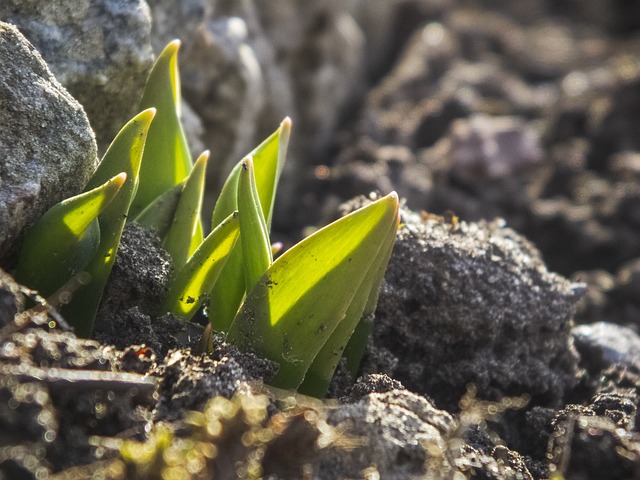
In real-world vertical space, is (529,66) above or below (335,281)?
above

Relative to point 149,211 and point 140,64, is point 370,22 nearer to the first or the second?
point 140,64

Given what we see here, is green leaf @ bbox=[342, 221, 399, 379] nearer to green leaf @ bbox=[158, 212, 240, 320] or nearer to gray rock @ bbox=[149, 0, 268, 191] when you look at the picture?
green leaf @ bbox=[158, 212, 240, 320]

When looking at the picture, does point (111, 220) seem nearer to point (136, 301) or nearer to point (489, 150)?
point (136, 301)

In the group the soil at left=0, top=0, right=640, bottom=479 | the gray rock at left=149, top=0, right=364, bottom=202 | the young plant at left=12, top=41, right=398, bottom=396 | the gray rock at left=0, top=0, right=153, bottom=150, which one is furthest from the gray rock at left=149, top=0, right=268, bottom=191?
the young plant at left=12, top=41, right=398, bottom=396

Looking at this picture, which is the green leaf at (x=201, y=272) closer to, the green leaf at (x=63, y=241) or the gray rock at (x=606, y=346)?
the green leaf at (x=63, y=241)

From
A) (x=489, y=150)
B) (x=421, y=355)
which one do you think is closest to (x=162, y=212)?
(x=421, y=355)

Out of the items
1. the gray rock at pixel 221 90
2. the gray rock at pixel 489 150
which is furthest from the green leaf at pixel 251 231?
the gray rock at pixel 489 150

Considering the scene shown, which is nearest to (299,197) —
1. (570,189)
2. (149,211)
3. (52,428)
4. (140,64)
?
(570,189)

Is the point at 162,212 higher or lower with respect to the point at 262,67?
lower
